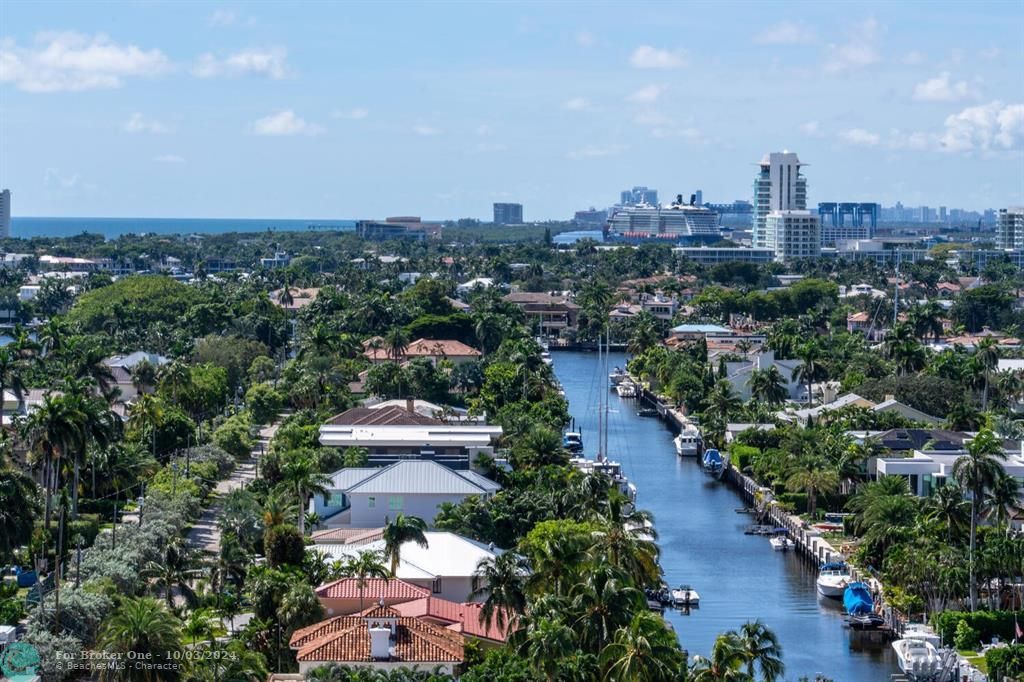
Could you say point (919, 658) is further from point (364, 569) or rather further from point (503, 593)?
point (364, 569)

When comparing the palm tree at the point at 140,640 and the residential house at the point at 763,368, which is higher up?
the palm tree at the point at 140,640

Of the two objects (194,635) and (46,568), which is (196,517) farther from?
(194,635)

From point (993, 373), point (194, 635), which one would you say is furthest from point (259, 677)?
point (993, 373)

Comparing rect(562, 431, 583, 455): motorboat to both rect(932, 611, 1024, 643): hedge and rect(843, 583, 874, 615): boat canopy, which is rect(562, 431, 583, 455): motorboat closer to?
rect(843, 583, 874, 615): boat canopy

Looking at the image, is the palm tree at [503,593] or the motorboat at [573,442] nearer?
the palm tree at [503,593]

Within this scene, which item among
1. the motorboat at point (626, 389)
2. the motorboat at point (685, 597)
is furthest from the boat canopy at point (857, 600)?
the motorboat at point (626, 389)

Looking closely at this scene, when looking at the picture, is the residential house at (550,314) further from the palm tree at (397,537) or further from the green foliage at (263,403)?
the palm tree at (397,537)

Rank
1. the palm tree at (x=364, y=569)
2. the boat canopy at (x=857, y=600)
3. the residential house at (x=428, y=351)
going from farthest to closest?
the residential house at (x=428, y=351) < the boat canopy at (x=857, y=600) < the palm tree at (x=364, y=569)
